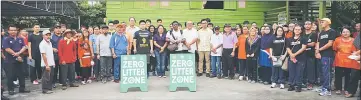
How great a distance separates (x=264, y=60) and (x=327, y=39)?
1.88 m

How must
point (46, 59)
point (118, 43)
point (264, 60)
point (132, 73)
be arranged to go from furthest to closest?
point (118, 43) < point (264, 60) < point (132, 73) < point (46, 59)

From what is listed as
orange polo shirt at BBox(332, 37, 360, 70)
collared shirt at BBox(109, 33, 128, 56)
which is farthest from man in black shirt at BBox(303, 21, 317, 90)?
collared shirt at BBox(109, 33, 128, 56)

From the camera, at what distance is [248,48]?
9.86 metres

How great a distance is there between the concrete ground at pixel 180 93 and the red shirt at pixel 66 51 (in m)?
0.73

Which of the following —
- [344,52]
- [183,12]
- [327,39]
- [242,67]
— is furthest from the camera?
[183,12]

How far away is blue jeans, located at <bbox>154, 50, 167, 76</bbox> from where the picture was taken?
35.6ft

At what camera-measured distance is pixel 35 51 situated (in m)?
9.76

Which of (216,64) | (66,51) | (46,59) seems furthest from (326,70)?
(46,59)

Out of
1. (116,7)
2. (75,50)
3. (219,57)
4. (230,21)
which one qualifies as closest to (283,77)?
(219,57)

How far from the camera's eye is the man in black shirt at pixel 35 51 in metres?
9.31

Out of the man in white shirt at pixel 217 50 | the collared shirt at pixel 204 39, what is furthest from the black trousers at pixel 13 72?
the man in white shirt at pixel 217 50

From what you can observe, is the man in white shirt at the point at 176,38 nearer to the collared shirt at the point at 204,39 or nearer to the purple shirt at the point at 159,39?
the purple shirt at the point at 159,39

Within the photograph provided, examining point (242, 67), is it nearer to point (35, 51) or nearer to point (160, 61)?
point (160, 61)

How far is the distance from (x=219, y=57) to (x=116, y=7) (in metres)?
6.26
